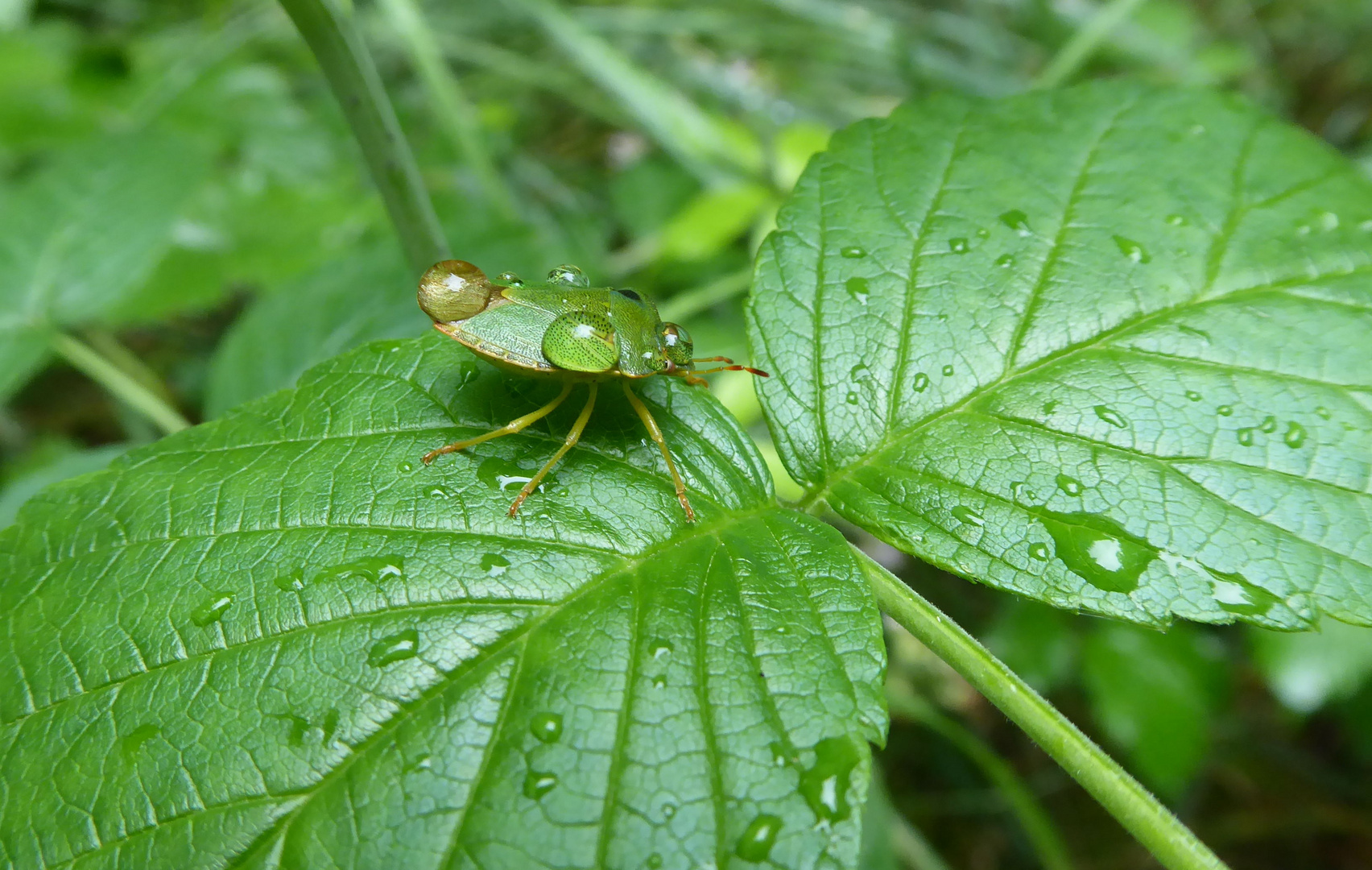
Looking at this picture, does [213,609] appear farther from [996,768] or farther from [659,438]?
[996,768]

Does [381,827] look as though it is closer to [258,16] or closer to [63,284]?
A: [63,284]

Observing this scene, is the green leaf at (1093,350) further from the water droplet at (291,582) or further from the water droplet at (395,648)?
the water droplet at (291,582)

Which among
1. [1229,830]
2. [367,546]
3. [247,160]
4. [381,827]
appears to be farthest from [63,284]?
[1229,830]

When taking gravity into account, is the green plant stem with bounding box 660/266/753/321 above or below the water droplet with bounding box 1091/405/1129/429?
above

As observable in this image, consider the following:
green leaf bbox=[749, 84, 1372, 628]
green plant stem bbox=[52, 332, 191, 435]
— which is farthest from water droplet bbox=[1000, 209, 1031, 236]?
green plant stem bbox=[52, 332, 191, 435]

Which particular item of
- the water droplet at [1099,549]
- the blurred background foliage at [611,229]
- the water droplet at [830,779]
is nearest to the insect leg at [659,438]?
the water droplet at [830,779]

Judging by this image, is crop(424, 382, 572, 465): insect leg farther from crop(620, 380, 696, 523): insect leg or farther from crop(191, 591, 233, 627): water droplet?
crop(191, 591, 233, 627): water droplet
